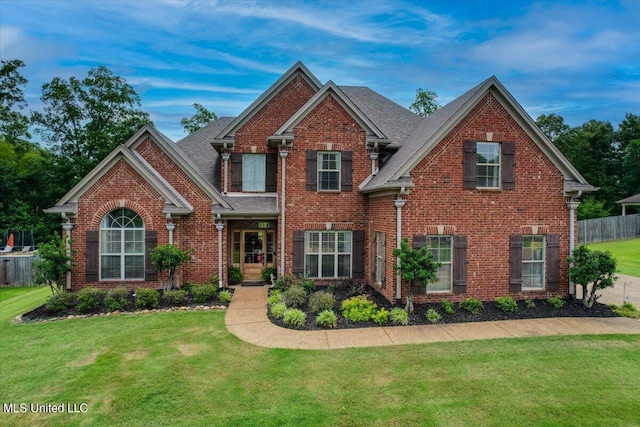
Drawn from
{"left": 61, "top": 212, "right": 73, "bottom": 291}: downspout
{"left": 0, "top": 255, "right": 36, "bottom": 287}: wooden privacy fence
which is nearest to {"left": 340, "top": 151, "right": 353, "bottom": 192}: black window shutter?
{"left": 61, "top": 212, "right": 73, "bottom": 291}: downspout

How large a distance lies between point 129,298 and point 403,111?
1387 centimetres

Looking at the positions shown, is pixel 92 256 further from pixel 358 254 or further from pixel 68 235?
pixel 358 254

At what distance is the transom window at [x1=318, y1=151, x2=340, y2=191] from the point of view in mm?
13578

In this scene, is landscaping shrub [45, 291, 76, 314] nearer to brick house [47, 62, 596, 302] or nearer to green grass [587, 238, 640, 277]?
brick house [47, 62, 596, 302]

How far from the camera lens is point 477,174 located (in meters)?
11.2

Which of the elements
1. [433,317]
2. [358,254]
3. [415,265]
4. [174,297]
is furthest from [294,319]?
[358,254]

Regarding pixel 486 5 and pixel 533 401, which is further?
pixel 486 5

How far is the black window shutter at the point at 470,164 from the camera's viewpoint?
11.1 metres

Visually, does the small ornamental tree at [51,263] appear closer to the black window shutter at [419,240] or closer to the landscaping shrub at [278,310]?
the landscaping shrub at [278,310]

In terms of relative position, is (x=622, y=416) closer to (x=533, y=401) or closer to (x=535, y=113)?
(x=533, y=401)

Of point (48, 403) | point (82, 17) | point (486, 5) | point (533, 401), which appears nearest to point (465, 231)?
point (533, 401)

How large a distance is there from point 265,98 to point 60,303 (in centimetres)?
1005

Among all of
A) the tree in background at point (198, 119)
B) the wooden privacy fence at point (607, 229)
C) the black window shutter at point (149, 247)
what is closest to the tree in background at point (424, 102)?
the wooden privacy fence at point (607, 229)

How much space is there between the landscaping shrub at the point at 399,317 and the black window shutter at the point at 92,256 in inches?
394
